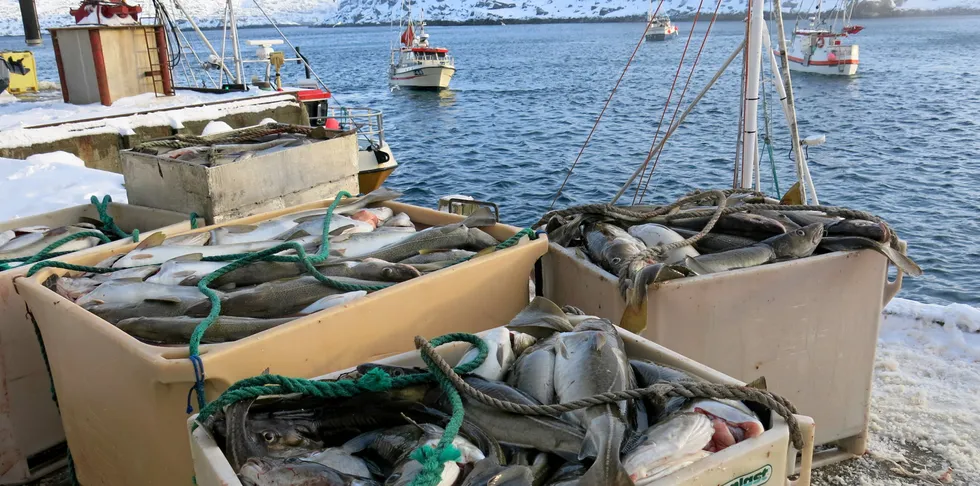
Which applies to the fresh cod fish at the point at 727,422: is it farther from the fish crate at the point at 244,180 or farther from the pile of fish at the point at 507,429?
the fish crate at the point at 244,180

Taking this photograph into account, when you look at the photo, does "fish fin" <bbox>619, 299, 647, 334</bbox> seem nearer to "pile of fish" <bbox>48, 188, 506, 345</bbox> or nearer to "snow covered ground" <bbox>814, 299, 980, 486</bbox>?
"pile of fish" <bbox>48, 188, 506, 345</bbox>

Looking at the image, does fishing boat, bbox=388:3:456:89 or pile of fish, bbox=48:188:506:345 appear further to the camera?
fishing boat, bbox=388:3:456:89

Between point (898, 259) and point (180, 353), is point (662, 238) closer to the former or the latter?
point (898, 259)

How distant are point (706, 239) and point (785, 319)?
65 centimetres

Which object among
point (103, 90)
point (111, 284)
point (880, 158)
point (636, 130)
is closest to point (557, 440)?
point (111, 284)

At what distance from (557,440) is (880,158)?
957 inches

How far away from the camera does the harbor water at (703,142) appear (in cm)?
1722

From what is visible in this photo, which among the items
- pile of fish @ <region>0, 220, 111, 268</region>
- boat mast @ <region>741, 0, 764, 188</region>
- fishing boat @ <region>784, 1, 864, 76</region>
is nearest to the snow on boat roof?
pile of fish @ <region>0, 220, 111, 268</region>

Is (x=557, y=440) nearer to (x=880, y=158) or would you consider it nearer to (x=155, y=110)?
(x=155, y=110)

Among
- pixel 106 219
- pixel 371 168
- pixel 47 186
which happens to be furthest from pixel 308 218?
pixel 371 168

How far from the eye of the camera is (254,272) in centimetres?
321

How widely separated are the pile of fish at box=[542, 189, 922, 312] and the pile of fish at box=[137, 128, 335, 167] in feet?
7.17

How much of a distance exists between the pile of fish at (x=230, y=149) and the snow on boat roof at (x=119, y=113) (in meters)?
7.05

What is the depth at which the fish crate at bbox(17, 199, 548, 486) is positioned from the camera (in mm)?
2354
